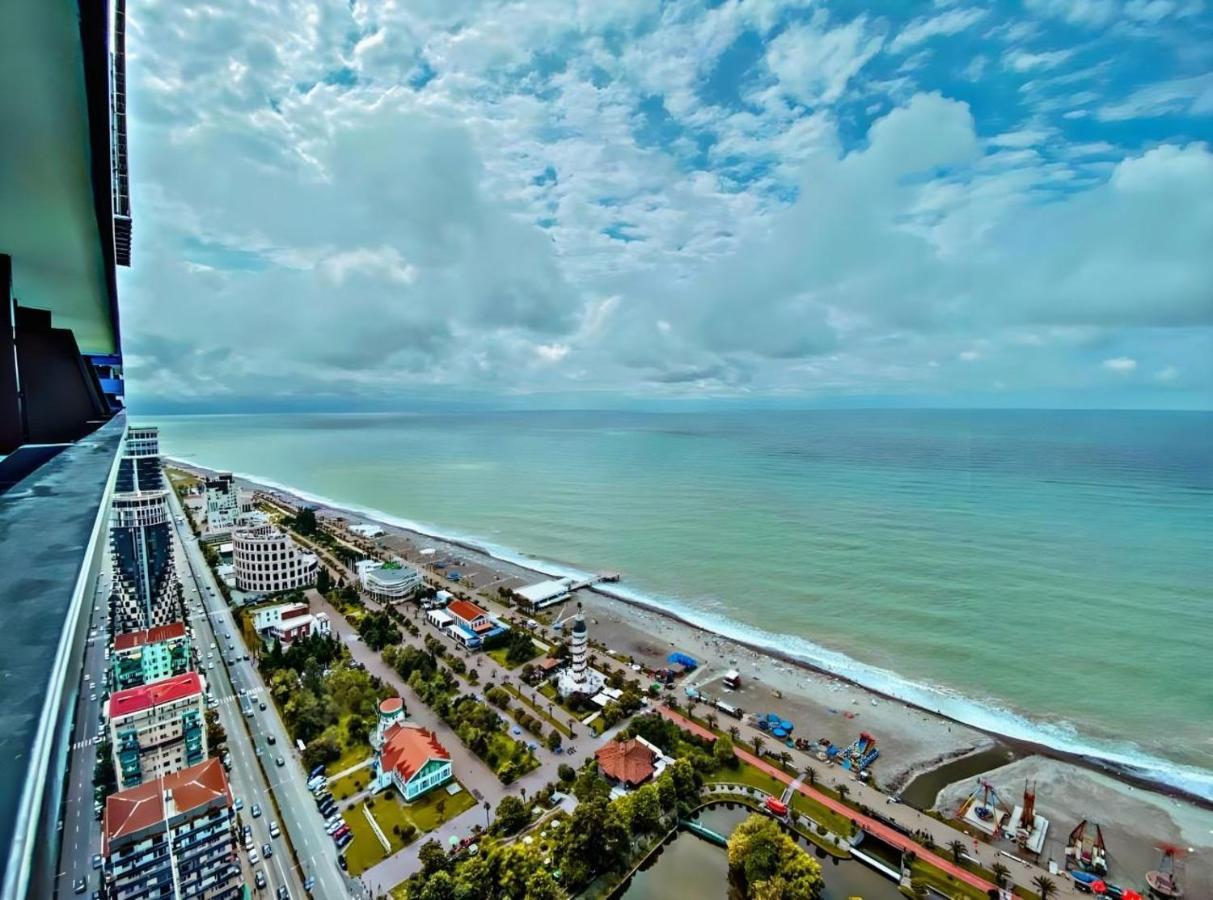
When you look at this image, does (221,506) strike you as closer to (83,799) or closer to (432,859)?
(83,799)

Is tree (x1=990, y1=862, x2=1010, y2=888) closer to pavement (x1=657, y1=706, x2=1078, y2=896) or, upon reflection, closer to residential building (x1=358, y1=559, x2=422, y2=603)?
pavement (x1=657, y1=706, x2=1078, y2=896)

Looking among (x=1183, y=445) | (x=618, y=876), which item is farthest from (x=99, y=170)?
(x=1183, y=445)

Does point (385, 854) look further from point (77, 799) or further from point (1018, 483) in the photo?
point (1018, 483)

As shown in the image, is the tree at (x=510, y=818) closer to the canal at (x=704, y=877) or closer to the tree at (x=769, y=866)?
the canal at (x=704, y=877)

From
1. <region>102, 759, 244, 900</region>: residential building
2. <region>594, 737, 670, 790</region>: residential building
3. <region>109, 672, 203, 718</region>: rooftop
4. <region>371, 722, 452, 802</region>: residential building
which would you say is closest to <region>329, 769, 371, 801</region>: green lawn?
A: <region>371, 722, 452, 802</region>: residential building

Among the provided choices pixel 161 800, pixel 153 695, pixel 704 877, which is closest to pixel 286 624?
pixel 153 695
